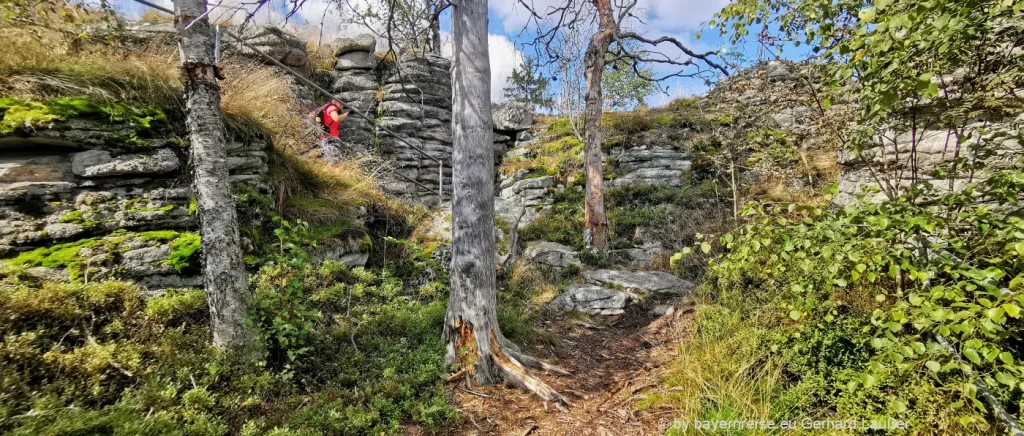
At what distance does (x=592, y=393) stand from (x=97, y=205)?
17.4ft

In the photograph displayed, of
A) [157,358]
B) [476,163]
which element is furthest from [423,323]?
[157,358]

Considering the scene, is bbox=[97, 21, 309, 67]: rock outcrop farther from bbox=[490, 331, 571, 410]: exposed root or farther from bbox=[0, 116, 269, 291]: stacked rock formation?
bbox=[490, 331, 571, 410]: exposed root

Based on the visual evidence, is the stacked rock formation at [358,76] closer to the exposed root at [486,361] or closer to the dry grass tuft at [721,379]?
the exposed root at [486,361]

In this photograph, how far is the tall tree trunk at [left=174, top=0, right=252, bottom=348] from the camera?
329 cm

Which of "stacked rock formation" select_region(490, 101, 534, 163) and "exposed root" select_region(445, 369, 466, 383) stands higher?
"stacked rock formation" select_region(490, 101, 534, 163)

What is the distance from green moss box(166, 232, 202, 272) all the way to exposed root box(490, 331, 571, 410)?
10.2 ft

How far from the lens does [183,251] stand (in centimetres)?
402

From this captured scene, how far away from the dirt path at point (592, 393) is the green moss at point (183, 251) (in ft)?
9.57

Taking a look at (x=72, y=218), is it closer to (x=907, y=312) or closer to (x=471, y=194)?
(x=471, y=194)

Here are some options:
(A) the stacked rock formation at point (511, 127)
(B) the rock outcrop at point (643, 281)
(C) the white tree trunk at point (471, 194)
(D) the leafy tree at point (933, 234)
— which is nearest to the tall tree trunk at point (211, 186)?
(C) the white tree trunk at point (471, 194)

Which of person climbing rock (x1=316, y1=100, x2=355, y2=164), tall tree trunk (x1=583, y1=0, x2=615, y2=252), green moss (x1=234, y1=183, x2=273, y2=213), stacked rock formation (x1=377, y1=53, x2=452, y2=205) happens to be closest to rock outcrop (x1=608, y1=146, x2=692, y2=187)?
tall tree trunk (x1=583, y1=0, x2=615, y2=252)

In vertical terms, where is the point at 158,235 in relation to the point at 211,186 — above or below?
below

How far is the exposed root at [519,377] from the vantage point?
3713 millimetres

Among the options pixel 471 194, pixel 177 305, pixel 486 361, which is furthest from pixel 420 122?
pixel 486 361
